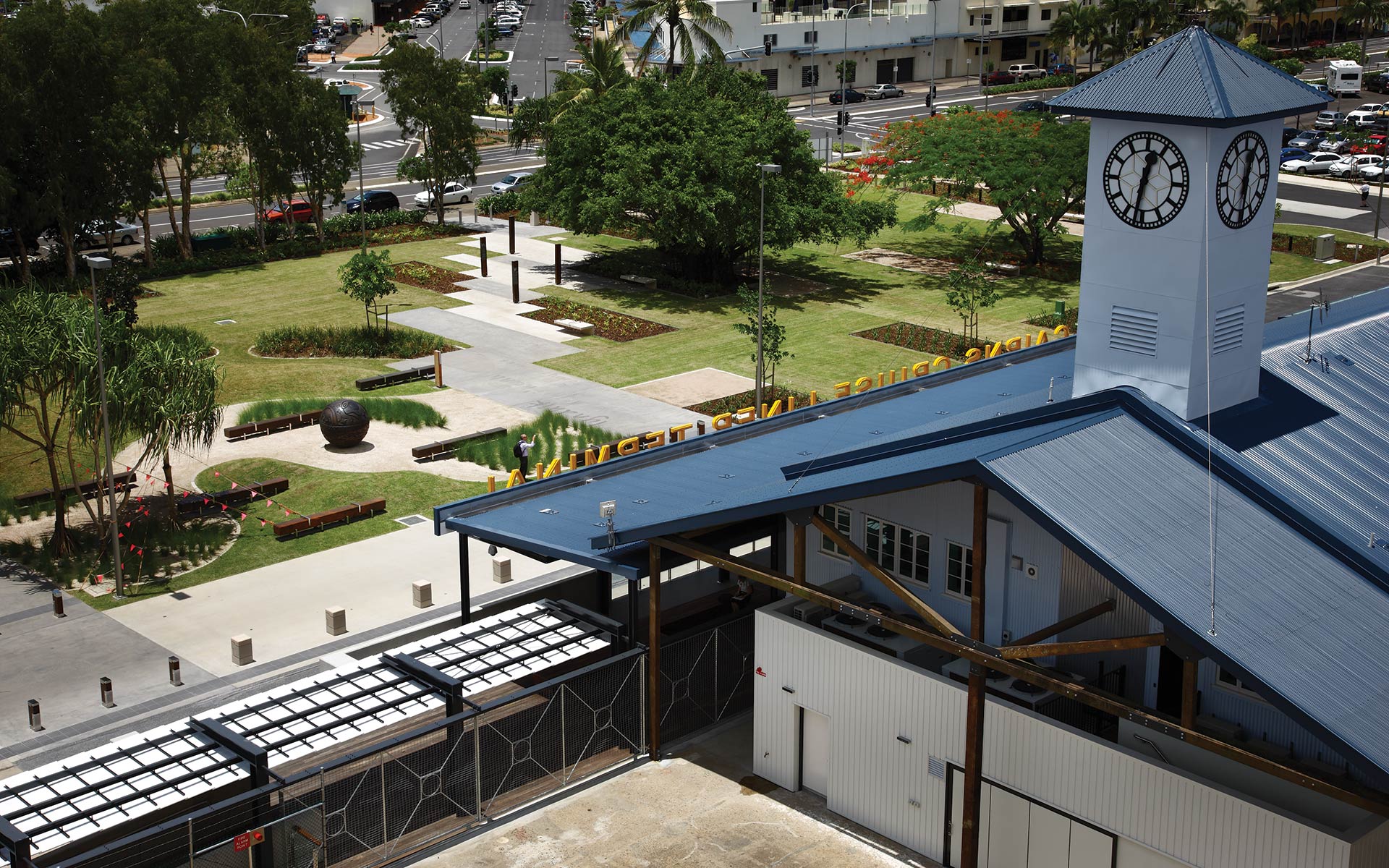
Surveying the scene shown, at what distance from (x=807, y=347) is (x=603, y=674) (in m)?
33.0

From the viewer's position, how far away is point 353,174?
325 feet

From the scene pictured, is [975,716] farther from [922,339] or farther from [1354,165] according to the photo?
[1354,165]

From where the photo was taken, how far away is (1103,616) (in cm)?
2628

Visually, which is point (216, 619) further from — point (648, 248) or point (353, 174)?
point (353, 174)

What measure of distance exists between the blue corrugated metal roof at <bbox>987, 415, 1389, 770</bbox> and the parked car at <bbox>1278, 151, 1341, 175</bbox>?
262 ft

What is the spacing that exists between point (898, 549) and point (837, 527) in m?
1.92


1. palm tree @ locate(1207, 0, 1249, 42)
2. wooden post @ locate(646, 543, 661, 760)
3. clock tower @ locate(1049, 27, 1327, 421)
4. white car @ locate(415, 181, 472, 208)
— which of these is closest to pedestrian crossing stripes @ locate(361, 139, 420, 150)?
white car @ locate(415, 181, 472, 208)

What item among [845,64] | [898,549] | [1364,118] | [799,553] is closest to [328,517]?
[799,553]

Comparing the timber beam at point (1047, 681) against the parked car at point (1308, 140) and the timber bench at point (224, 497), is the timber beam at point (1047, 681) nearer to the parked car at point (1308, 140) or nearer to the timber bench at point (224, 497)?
the timber bench at point (224, 497)

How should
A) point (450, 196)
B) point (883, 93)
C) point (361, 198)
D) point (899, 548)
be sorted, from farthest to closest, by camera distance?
1. point (883, 93)
2. point (450, 196)
3. point (361, 198)
4. point (899, 548)

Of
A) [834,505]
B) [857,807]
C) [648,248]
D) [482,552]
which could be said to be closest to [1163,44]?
[834,505]

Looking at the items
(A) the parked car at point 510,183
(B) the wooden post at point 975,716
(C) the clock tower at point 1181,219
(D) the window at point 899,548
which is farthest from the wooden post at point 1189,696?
(A) the parked car at point 510,183

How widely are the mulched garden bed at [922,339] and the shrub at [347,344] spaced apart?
17767 millimetres

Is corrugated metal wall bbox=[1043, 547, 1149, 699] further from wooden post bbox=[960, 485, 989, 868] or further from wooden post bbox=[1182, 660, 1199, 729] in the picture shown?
wooden post bbox=[1182, 660, 1199, 729]
